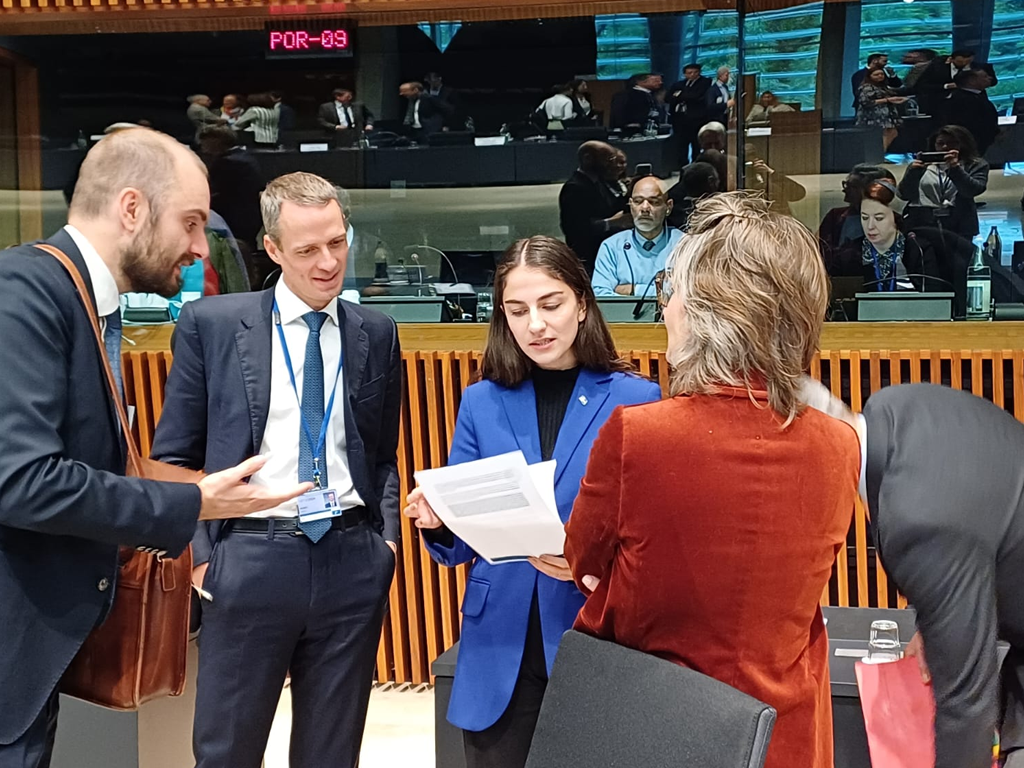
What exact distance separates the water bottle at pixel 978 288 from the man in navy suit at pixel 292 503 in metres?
3.03

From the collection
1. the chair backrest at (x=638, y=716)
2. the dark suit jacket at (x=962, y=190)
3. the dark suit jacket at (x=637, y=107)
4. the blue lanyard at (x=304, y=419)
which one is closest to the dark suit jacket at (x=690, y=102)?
the dark suit jacket at (x=637, y=107)

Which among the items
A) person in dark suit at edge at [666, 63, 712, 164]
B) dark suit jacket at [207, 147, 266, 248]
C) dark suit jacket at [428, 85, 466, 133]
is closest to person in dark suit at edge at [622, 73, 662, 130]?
person in dark suit at edge at [666, 63, 712, 164]

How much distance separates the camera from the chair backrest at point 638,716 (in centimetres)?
144

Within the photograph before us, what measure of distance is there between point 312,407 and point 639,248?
9.65 ft

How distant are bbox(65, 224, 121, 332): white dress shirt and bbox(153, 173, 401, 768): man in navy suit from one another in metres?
0.59

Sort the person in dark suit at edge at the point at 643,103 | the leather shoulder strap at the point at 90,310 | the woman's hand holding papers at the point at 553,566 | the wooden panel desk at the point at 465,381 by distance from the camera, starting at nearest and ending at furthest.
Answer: the leather shoulder strap at the point at 90,310 → the woman's hand holding papers at the point at 553,566 → the wooden panel desk at the point at 465,381 → the person in dark suit at edge at the point at 643,103

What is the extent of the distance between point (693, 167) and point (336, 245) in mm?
3330

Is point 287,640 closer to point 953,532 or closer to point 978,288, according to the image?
point 953,532

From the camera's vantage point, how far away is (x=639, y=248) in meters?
5.17

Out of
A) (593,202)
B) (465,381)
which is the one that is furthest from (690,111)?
(465,381)

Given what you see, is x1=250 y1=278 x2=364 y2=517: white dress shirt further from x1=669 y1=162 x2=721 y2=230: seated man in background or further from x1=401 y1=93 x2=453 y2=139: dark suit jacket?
x1=401 y1=93 x2=453 y2=139: dark suit jacket

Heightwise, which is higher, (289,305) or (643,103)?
(643,103)

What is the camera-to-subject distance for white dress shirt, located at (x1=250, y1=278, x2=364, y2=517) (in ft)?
8.16

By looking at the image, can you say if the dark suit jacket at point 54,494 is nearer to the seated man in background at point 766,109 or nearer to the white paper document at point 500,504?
the white paper document at point 500,504
